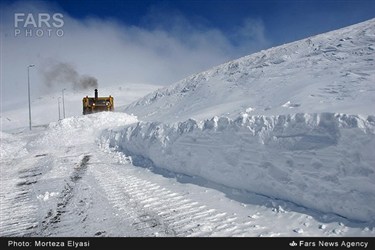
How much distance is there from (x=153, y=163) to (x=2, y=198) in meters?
4.56

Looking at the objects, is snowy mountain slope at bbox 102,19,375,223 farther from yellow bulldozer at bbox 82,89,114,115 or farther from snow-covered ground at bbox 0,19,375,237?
yellow bulldozer at bbox 82,89,114,115

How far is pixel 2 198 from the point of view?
7.33 m

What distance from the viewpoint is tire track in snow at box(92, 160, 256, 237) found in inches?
196

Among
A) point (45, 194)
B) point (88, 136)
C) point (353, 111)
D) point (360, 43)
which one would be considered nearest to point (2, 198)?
point (45, 194)

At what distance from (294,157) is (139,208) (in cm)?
318

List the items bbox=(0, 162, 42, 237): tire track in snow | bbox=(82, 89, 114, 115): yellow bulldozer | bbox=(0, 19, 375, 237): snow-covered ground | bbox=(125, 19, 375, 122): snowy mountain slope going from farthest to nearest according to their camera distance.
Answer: bbox=(82, 89, 114, 115): yellow bulldozer < bbox=(125, 19, 375, 122): snowy mountain slope < bbox=(0, 162, 42, 237): tire track in snow < bbox=(0, 19, 375, 237): snow-covered ground

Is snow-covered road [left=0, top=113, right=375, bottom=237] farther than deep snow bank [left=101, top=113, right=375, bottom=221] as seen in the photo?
Yes

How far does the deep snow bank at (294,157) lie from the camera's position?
481 cm

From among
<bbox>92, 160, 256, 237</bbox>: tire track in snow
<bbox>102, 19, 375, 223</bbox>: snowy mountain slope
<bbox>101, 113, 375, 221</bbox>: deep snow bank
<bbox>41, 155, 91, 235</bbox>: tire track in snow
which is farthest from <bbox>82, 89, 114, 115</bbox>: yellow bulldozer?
<bbox>92, 160, 256, 237</bbox>: tire track in snow
